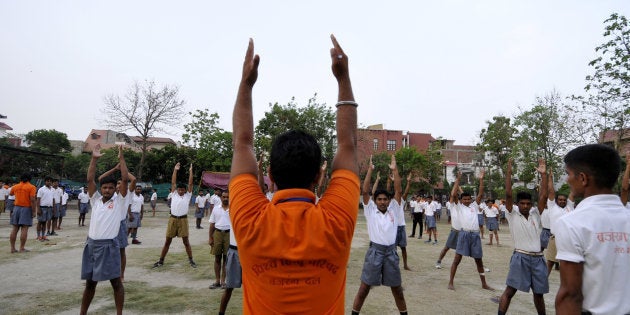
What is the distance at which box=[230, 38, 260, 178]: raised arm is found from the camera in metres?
1.63

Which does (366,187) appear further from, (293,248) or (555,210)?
(555,210)

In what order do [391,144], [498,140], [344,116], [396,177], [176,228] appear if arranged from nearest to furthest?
1. [344,116]
2. [396,177]
3. [176,228]
4. [498,140]
5. [391,144]

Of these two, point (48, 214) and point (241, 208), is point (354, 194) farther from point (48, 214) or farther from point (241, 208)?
point (48, 214)

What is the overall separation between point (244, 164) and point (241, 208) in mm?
208

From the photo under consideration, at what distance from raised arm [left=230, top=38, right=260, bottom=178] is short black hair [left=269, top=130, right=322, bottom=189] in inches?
5.0

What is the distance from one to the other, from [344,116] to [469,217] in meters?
7.77

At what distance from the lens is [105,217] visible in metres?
5.57

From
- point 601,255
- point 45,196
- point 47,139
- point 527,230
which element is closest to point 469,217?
point 527,230

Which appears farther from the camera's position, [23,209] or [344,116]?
[23,209]

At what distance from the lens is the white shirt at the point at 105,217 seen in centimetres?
548

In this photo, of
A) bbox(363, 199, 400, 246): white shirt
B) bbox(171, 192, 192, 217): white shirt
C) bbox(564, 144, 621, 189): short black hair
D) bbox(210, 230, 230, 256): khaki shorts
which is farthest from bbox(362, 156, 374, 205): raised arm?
bbox(171, 192, 192, 217): white shirt

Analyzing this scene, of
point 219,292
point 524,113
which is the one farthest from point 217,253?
point 524,113

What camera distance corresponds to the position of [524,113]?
79.2ft

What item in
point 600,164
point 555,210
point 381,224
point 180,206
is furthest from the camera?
point 180,206
